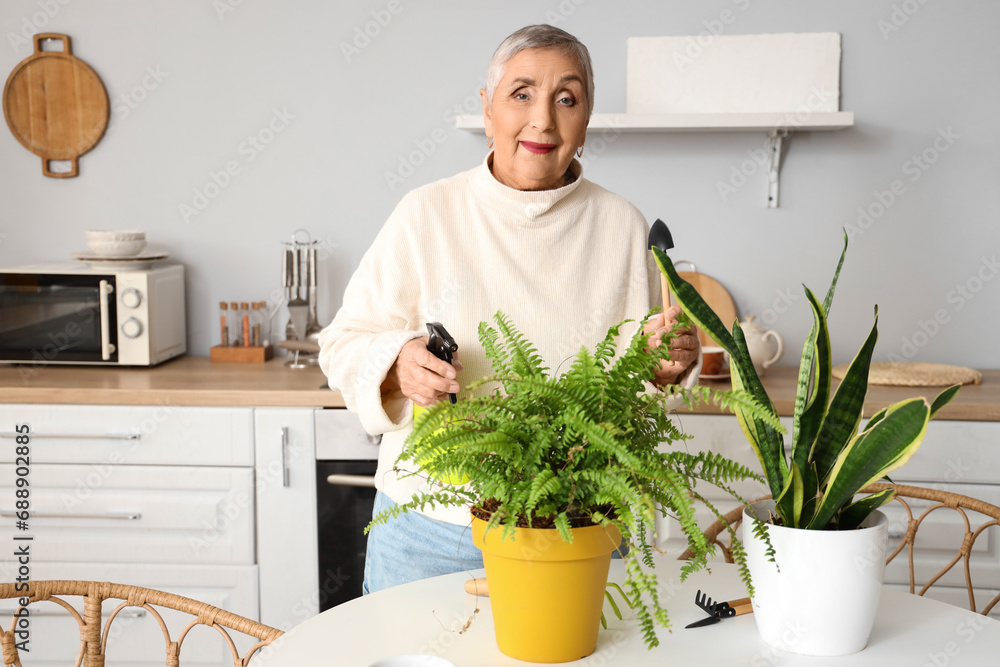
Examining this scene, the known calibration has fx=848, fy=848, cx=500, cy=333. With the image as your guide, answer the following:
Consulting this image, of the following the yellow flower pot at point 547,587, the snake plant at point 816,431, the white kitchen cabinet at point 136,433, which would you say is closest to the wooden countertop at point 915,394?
the snake plant at point 816,431

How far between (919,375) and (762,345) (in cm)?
41

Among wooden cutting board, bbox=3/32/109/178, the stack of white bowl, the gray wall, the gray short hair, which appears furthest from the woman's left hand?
wooden cutting board, bbox=3/32/109/178

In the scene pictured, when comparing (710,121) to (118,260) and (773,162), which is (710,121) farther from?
(118,260)

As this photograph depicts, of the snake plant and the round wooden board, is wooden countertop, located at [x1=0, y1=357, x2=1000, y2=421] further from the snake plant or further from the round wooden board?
the snake plant

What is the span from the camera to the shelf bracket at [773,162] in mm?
2461

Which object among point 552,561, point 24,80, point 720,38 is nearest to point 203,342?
point 24,80

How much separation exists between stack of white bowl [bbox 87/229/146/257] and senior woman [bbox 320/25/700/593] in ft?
4.52

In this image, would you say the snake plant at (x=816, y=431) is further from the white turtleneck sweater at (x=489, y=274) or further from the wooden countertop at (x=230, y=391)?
the wooden countertop at (x=230, y=391)

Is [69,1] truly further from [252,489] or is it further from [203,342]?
[252,489]

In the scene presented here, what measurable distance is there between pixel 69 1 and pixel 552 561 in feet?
8.52

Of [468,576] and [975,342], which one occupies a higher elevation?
[975,342]

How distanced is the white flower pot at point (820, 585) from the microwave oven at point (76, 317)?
1995mm

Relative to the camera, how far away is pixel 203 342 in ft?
8.96

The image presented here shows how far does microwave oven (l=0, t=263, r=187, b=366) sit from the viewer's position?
238cm
